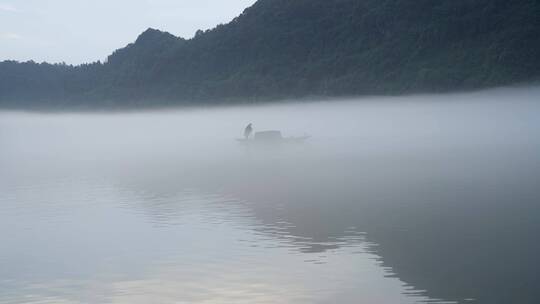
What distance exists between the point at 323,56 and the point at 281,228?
6661 cm

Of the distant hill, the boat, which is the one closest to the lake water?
the boat

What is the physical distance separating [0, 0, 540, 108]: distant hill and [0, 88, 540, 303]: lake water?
30.7 meters

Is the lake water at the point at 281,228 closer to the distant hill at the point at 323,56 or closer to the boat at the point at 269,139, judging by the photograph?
the boat at the point at 269,139

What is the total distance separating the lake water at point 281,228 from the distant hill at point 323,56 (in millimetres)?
30659

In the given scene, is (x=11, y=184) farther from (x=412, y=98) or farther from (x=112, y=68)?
(x=112, y=68)

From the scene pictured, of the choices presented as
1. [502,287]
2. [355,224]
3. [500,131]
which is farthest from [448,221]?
[500,131]

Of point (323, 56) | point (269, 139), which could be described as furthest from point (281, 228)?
point (323, 56)

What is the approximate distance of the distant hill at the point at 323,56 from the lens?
6054cm

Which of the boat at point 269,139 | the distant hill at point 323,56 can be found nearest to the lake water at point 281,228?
the boat at point 269,139

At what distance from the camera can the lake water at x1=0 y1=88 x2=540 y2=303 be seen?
8.97 m

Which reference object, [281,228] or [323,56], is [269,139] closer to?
[281,228]

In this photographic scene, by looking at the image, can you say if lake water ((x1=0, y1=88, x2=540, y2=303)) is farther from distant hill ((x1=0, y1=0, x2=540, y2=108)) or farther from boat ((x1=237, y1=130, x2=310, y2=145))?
distant hill ((x1=0, y1=0, x2=540, y2=108))

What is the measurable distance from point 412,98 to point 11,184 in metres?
46.1

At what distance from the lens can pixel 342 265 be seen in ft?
32.5
